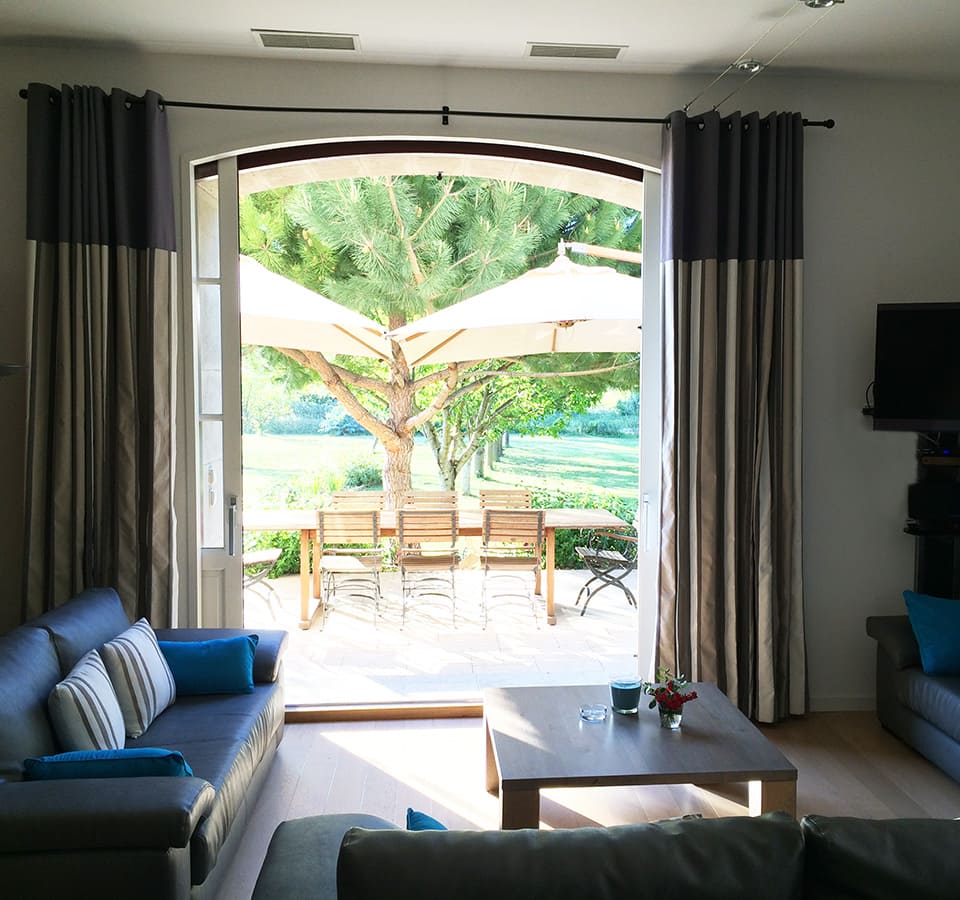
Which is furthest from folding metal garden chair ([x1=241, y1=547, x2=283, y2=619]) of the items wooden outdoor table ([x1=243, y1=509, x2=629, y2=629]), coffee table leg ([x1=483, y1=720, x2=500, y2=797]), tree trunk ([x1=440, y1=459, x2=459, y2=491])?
tree trunk ([x1=440, y1=459, x2=459, y2=491])

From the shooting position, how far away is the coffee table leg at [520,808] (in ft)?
8.73

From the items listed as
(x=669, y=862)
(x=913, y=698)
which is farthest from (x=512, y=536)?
(x=669, y=862)

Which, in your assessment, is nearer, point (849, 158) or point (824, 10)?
point (824, 10)

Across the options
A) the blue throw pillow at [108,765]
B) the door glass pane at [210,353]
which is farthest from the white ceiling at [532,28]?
the blue throw pillow at [108,765]

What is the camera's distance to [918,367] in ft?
13.0

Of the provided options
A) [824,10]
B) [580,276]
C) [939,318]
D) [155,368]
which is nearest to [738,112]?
[824,10]

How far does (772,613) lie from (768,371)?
1101 millimetres

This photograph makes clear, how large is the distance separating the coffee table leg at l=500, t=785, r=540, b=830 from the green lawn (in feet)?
21.4

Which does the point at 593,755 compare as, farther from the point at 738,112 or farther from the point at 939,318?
the point at 738,112

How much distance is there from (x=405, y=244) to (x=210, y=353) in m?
3.09

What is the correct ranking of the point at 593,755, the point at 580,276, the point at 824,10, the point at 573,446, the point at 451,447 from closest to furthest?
the point at 593,755 → the point at 824,10 → the point at 580,276 → the point at 451,447 → the point at 573,446

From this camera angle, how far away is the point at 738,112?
402 cm

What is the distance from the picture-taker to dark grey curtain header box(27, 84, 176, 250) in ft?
12.1

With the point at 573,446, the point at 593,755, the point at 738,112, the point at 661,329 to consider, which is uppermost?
the point at 738,112
